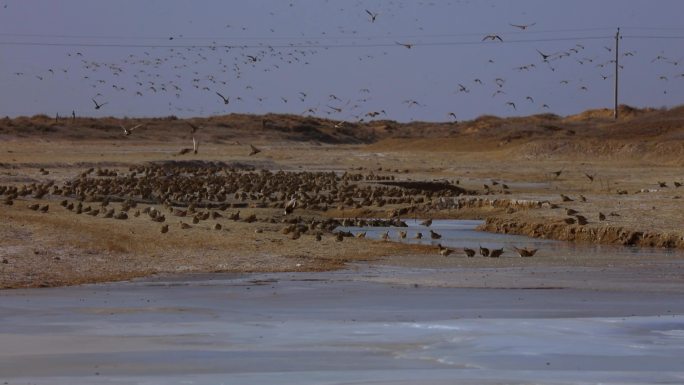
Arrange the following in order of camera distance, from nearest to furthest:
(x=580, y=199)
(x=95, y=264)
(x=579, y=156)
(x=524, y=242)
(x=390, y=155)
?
(x=95, y=264), (x=524, y=242), (x=580, y=199), (x=579, y=156), (x=390, y=155)

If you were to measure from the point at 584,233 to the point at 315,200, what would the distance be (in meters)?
11.1

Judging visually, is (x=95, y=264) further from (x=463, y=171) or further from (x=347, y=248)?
(x=463, y=171)

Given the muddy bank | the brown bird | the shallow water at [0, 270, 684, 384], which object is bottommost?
the shallow water at [0, 270, 684, 384]

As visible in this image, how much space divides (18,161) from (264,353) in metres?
40.1

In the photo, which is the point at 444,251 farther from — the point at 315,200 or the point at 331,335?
the point at 315,200

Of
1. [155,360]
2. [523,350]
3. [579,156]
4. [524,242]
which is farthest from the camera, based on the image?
[579,156]

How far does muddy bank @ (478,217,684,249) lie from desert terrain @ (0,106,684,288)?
0.04 m

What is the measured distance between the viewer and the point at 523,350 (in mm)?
11805

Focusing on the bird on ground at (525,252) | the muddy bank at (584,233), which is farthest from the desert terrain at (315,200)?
the bird on ground at (525,252)

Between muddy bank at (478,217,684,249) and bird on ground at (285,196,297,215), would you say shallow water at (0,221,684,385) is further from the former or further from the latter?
bird on ground at (285,196,297,215)

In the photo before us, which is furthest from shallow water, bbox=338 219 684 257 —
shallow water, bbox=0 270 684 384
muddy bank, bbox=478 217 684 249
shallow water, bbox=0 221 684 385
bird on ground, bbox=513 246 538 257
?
shallow water, bbox=0 270 684 384

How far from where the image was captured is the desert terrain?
19781 mm

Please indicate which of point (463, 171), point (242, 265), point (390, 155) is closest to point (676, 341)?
point (242, 265)

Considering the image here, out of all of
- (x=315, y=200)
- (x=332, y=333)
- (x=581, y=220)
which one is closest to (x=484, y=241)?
(x=581, y=220)
